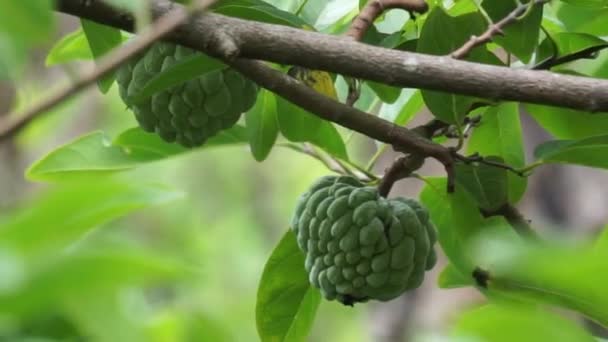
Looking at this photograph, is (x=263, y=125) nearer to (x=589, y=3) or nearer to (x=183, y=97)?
(x=183, y=97)

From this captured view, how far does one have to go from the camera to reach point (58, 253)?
350mm

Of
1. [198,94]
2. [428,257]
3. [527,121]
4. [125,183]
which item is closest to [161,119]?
[198,94]

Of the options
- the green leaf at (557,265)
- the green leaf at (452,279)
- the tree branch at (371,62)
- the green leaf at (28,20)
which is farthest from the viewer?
the green leaf at (452,279)

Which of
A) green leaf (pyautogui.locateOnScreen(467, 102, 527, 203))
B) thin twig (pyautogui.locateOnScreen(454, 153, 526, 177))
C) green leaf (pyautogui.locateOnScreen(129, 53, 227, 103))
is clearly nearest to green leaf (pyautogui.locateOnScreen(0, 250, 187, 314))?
green leaf (pyautogui.locateOnScreen(129, 53, 227, 103))

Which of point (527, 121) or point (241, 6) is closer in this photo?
point (241, 6)

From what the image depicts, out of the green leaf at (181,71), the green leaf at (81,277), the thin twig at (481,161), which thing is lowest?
the thin twig at (481,161)

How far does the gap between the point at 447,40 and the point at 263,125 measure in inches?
10.0

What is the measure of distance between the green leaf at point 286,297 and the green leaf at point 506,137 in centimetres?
23

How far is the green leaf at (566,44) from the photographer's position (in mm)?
1101

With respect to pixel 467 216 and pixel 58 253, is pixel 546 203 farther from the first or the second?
pixel 58 253

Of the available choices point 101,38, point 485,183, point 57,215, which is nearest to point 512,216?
point 485,183

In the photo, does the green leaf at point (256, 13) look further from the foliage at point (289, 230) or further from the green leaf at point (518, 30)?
the green leaf at point (518, 30)

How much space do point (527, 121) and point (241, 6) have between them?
8.90 feet

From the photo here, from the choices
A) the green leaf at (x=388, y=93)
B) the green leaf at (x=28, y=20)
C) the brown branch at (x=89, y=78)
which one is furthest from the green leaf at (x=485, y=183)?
the green leaf at (x=28, y=20)
